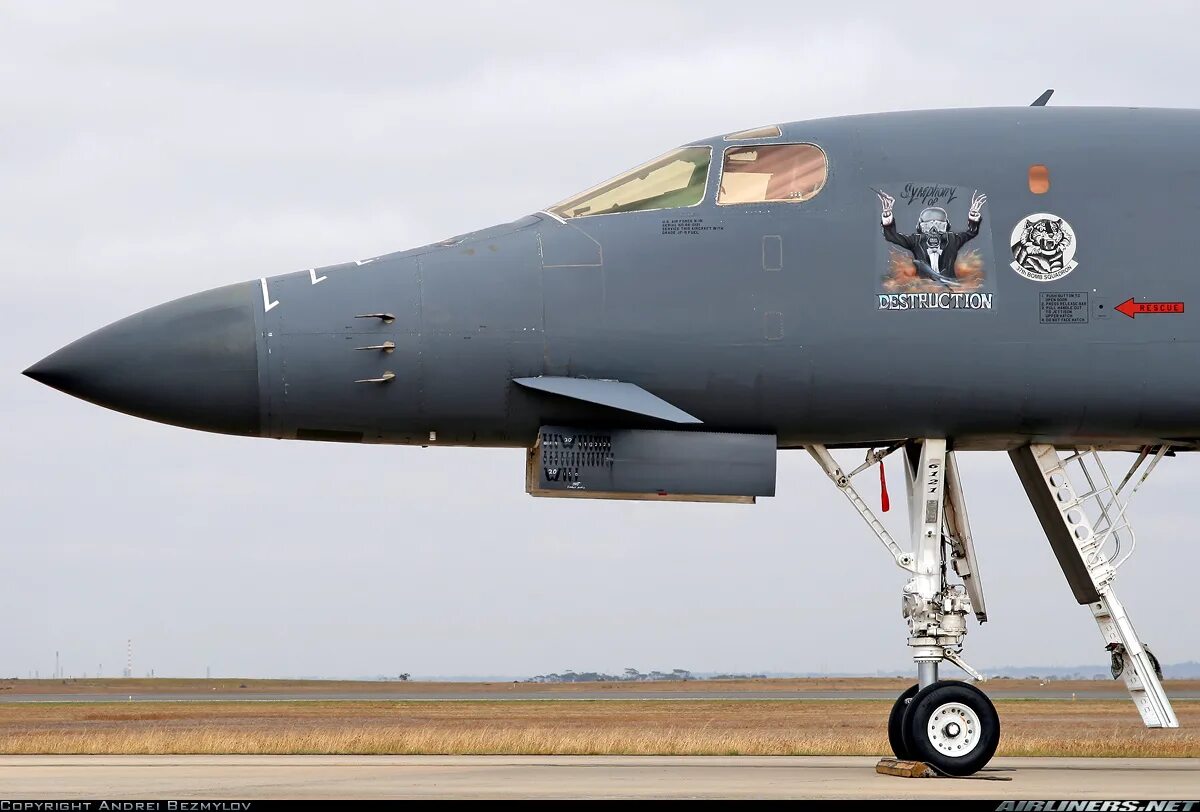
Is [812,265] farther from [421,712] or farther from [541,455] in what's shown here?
[421,712]

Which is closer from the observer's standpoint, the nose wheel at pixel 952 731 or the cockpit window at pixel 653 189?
the nose wheel at pixel 952 731

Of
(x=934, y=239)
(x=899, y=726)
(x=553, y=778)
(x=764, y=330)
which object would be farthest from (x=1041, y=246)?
(x=553, y=778)

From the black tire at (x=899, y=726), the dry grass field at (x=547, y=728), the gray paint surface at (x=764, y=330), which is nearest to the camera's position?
the gray paint surface at (x=764, y=330)

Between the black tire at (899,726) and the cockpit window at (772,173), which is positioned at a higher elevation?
the cockpit window at (772,173)

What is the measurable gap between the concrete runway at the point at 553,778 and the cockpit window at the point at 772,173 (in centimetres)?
487

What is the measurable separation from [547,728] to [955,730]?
21.4 metres

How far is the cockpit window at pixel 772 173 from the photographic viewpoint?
13414 mm

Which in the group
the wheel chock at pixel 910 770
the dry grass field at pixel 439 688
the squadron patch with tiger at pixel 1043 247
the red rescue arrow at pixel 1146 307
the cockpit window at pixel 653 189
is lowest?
the dry grass field at pixel 439 688

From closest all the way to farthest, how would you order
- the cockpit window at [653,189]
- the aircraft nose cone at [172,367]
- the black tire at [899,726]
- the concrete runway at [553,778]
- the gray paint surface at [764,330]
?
the concrete runway at [553,778], the aircraft nose cone at [172,367], the gray paint surface at [764,330], the cockpit window at [653,189], the black tire at [899,726]

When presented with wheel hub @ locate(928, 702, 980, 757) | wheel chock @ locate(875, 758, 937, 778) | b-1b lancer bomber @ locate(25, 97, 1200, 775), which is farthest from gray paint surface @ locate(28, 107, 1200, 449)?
wheel chock @ locate(875, 758, 937, 778)

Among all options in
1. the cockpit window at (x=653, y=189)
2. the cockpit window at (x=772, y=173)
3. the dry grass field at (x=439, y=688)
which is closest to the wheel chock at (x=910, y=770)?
the cockpit window at (x=772, y=173)

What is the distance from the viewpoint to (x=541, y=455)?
1285 centimetres

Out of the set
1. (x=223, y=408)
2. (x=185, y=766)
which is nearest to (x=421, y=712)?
(x=185, y=766)

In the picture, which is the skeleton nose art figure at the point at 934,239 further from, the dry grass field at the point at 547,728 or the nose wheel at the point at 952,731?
the dry grass field at the point at 547,728
